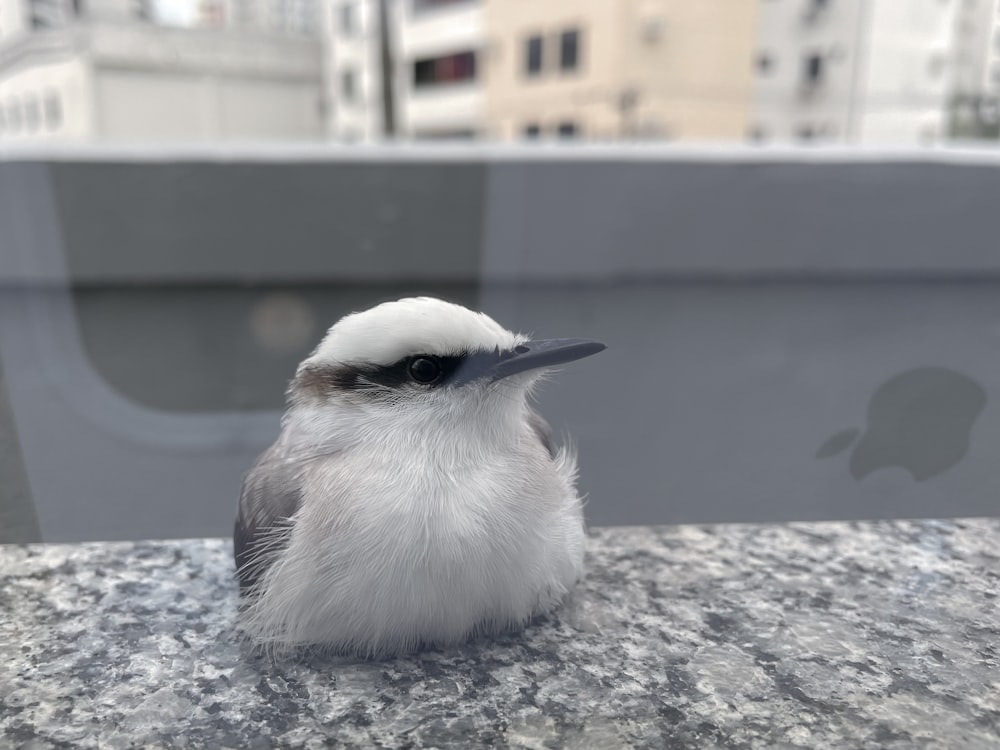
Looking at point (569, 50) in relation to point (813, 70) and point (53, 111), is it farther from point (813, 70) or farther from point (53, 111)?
point (53, 111)

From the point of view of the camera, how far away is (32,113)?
286 inches

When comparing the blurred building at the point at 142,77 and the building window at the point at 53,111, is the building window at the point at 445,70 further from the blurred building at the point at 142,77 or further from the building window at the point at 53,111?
the building window at the point at 53,111

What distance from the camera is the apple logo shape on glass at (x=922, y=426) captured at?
119 cm

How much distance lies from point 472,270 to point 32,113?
5.88 metres

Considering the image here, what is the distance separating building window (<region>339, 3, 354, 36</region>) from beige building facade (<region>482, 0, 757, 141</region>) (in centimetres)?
710

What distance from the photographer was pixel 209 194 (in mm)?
3354

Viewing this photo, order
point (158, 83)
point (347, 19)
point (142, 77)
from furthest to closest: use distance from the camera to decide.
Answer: point (347, 19) < point (158, 83) < point (142, 77)

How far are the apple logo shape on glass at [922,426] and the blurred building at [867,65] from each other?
0.78m

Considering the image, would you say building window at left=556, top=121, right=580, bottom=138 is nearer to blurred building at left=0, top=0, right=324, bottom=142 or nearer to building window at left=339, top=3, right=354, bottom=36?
blurred building at left=0, top=0, right=324, bottom=142

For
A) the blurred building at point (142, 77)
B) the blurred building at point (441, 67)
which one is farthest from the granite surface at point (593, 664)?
the blurred building at point (441, 67)

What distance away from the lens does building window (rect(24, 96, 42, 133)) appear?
680cm

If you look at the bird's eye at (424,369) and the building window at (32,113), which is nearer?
the bird's eye at (424,369)

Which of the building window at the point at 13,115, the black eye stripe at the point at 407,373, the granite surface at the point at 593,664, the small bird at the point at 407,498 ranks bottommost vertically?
the granite surface at the point at 593,664

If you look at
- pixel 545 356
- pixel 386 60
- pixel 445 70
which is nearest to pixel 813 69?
pixel 445 70
